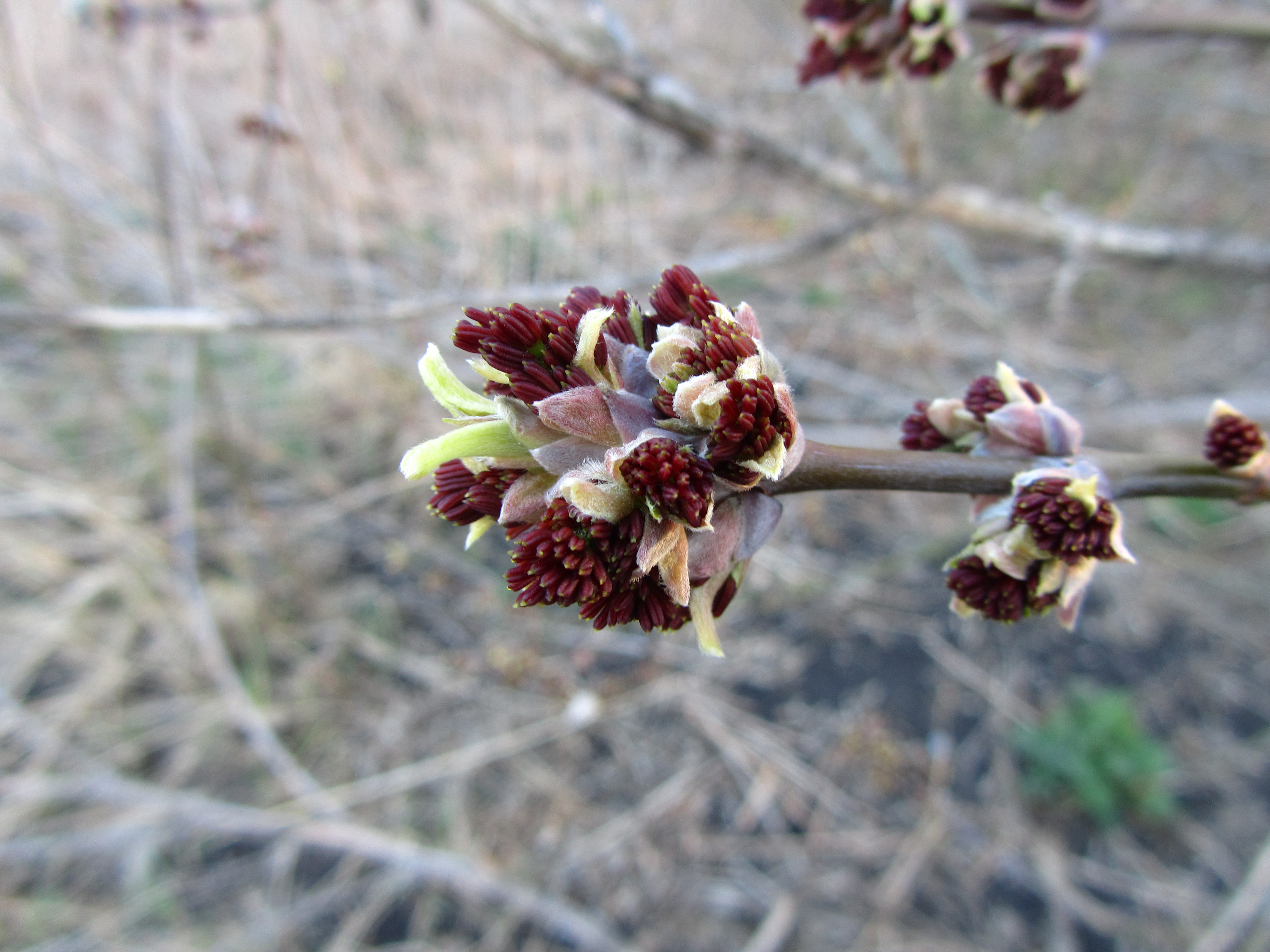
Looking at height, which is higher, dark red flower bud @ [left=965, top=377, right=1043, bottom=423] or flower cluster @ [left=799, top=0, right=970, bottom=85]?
flower cluster @ [left=799, top=0, right=970, bottom=85]

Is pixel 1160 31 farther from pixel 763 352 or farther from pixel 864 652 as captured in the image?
pixel 864 652

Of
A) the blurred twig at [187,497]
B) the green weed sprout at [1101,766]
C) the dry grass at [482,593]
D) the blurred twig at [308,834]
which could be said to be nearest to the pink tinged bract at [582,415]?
the dry grass at [482,593]

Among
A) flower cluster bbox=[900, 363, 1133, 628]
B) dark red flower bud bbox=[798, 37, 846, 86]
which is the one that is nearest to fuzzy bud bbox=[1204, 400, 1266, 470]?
flower cluster bbox=[900, 363, 1133, 628]

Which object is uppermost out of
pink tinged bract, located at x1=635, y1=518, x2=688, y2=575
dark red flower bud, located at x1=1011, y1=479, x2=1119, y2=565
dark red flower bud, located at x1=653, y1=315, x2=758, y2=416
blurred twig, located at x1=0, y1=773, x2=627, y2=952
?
dark red flower bud, located at x1=653, y1=315, x2=758, y2=416

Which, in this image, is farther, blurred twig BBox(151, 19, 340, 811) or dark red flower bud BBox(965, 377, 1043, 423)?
blurred twig BBox(151, 19, 340, 811)

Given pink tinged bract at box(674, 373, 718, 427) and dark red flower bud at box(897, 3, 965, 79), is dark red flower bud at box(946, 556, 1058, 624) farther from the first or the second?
dark red flower bud at box(897, 3, 965, 79)

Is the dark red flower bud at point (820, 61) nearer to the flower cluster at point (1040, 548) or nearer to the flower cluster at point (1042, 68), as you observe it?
the flower cluster at point (1042, 68)

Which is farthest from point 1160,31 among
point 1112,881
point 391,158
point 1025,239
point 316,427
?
point 316,427
